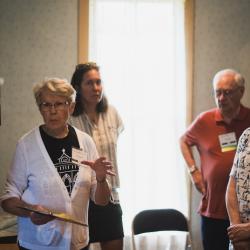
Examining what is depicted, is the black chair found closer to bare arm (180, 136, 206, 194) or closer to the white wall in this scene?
bare arm (180, 136, 206, 194)

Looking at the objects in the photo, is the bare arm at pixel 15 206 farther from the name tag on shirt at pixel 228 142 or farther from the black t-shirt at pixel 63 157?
the name tag on shirt at pixel 228 142

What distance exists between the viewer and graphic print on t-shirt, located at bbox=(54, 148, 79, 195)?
1.69 m

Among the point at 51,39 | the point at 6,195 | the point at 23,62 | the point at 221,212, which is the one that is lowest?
the point at 221,212

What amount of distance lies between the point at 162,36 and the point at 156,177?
116cm

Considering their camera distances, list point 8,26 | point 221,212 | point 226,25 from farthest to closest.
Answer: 1. point 226,25
2. point 8,26
3. point 221,212

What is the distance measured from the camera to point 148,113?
3193 millimetres

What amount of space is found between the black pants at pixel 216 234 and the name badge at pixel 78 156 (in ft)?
3.82

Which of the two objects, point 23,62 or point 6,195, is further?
point 23,62

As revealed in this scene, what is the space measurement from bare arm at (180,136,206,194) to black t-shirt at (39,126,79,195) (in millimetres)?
1163

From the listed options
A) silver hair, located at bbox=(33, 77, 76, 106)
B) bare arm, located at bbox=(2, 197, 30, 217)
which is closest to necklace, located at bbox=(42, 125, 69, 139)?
silver hair, located at bbox=(33, 77, 76, 106)

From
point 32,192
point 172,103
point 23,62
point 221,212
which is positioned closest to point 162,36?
point 172,103

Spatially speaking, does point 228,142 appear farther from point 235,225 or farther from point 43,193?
point 43,193

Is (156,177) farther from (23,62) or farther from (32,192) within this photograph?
(32,192)

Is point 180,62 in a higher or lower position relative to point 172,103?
higher
